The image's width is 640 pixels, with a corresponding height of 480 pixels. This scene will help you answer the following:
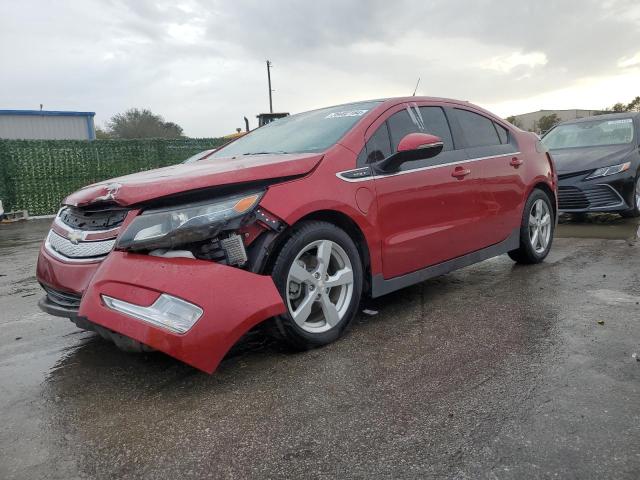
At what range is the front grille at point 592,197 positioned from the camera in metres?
7.45

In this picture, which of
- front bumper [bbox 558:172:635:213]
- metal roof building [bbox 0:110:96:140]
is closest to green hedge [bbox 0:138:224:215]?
metal roof building [bbox 0:110:96:140]

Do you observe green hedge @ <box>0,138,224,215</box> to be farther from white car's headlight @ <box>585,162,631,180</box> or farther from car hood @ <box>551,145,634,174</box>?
white car's headlight @ <box>585,162,631,180</box>

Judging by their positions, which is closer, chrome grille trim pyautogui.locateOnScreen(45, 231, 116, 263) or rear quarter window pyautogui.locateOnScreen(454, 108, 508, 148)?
chrome grille trim pyautogui.locateOnScreen(45, 231, 116, 263)

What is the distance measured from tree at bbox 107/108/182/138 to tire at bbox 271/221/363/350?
1752 inches

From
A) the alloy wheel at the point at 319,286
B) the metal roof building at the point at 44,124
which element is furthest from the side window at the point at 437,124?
the metal roof building at the point at 44,124

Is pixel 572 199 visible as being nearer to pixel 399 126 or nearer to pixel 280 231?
pixel 399 126

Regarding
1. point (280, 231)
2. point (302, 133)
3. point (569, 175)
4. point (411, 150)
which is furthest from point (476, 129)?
point (569, 175)

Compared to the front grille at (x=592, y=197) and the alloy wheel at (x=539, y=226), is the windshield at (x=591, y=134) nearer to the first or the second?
the front grille at (x=592, y=197)

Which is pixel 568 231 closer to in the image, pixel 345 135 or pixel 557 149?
pixel 557 149

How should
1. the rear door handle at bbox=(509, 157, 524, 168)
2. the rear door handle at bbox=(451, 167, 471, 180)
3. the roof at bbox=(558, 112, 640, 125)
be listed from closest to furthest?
the rear door handle at bbox=(451, 167, 471, 180) < the rear door handle at bbox=(509, 157, 524, 168) < the roof at bbox=(558, 112, 640, 125)

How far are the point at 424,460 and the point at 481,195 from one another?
2.73 metres

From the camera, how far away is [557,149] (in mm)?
8562

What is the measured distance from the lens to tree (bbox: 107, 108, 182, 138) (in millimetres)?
45781

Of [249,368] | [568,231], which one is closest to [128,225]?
[249,368]
